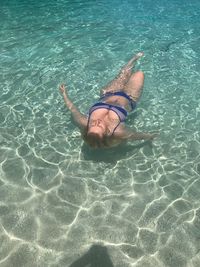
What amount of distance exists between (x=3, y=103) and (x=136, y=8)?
1109 cm

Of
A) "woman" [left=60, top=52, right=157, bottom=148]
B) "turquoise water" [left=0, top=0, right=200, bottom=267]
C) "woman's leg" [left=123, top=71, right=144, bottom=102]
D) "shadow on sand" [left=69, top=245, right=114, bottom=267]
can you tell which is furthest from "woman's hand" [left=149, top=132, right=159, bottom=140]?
"shadow on sand" [left=69, top=245, right=114, bottom=267]

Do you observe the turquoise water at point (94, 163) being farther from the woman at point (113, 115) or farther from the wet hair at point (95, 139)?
the wet hair at point (95, 139)

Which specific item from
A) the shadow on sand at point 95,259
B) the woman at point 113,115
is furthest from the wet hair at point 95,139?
the shadow on sand at point 95,259

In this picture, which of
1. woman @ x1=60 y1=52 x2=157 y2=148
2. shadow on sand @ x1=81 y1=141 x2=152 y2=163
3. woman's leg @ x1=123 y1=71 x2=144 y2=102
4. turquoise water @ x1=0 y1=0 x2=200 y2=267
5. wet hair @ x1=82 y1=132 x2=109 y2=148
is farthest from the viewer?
woman's leg @ x1=123 y1=71 x2=144 y2=102

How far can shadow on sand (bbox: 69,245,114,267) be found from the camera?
5977 millimetres

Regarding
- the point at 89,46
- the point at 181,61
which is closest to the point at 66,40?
the point at 89,46

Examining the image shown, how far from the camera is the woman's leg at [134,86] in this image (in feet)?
31.0

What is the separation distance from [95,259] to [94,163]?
256 cm

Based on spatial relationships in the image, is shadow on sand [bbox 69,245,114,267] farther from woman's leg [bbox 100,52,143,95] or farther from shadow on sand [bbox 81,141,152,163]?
woman's leg [bbox 100,52,143,95]

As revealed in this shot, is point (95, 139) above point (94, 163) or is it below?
above

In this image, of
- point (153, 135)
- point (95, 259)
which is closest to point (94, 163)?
point (153, 135)

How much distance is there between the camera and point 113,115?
25.7ft

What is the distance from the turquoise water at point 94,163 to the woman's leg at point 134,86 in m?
0.67

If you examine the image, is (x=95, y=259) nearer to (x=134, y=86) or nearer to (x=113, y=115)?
(x=113, y=115)
